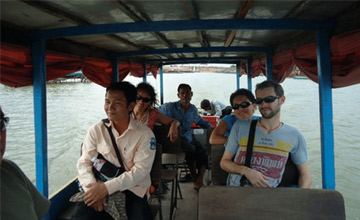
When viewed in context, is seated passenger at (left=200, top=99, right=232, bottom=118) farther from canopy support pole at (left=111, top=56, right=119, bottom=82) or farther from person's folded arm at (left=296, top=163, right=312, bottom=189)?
person's folded arm at (left=296, top=163, right=312, bottom=189)

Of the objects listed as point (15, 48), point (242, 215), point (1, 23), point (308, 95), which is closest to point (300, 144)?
point (242, 215)

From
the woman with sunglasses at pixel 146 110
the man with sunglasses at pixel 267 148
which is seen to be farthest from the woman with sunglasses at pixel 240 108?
the woman with sunglasses at pixel 146 110

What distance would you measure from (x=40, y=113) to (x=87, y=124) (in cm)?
1300

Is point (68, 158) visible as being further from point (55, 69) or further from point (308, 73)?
point (308, 73)

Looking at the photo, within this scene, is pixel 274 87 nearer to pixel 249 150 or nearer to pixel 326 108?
pixel 249 150

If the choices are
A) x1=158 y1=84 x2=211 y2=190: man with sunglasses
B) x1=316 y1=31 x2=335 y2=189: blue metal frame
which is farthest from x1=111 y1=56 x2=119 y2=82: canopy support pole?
x1=316 y1=31 x2=335 y2=189: blue metal frame

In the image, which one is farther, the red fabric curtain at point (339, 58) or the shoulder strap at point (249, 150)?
the red fabric curtain at point (339, 58)

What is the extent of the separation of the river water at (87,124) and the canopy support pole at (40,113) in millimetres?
317

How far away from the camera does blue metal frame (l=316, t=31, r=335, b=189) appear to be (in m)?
2.76

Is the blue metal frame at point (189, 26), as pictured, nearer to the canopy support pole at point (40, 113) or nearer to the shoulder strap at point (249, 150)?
the canopy support pole at point (40, 113)

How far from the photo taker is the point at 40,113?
9.22ft

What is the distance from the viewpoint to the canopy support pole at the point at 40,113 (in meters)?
2.77

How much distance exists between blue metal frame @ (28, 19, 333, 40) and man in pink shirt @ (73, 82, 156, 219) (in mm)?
A: 913

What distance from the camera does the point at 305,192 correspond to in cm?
122
